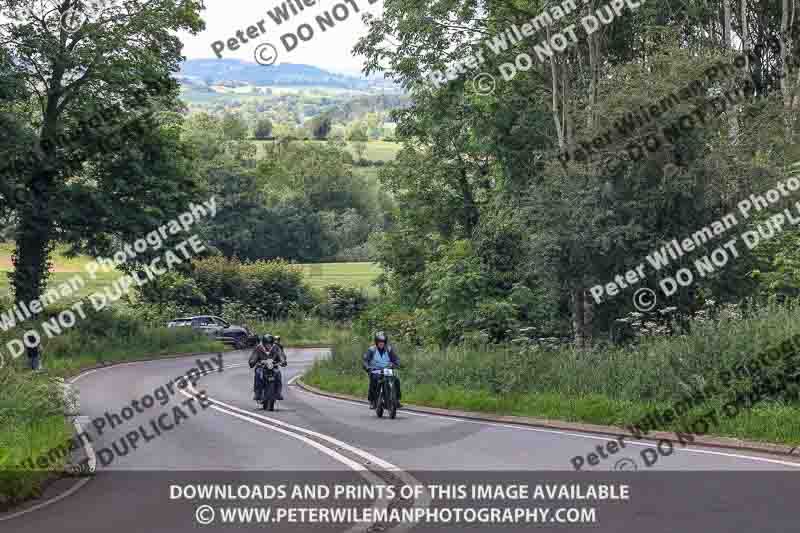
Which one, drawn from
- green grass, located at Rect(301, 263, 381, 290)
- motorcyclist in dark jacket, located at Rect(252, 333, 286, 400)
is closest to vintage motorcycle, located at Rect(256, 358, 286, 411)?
motorcyclist in dark jacket, located at Rect(252, 333, 286, 400)

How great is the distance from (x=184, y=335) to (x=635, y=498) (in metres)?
46.4

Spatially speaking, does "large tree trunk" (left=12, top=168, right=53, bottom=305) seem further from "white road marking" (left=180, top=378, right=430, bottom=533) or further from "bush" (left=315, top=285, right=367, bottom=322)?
"bush" (left=315, top=285, right=367, bottom=322)

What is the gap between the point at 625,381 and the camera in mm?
19906

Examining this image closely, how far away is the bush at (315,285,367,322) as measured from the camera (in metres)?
73.2

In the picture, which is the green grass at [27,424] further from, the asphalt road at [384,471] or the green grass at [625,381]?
the green grass at [625,381]

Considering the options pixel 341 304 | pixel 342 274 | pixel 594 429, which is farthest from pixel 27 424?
pixel 342 274

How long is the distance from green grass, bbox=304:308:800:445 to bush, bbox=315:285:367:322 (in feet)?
152

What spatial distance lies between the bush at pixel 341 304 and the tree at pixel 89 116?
2562 cm

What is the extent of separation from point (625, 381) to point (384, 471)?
7.95 m

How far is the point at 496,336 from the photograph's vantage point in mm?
35156

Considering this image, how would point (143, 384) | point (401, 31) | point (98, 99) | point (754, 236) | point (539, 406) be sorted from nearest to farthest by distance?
point (539, 406) < point (754, 236) < point (143, 384) < point (401, 31) < point (98, 99)

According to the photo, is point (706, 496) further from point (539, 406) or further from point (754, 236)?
point (754, 236)

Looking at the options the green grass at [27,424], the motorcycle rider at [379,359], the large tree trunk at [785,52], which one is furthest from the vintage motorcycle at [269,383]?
the large tree trunk at [785,52]

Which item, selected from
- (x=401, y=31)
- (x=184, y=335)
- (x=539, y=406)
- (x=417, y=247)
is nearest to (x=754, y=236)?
(x=539, y=406)
